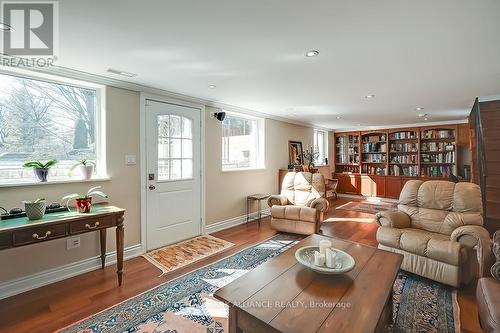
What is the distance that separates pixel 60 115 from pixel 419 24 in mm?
3509

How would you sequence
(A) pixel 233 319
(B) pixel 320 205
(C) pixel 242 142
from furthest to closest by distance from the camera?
1. (C) pixel 242 142
2. (B) pixel 320 205
3. (A) pixel 233 319

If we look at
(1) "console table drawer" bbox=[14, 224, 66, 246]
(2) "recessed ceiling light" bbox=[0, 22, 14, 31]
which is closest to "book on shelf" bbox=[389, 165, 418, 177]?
(1) "console table drawer" bbox=[14, 224, 66, 246]

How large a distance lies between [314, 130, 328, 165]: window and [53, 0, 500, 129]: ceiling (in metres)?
3.96

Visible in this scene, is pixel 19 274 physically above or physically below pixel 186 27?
below

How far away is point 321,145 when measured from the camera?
25.5 feet

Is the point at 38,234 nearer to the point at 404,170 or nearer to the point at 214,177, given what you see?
the point at 214,177

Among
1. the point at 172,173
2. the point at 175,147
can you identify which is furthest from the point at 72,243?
the point at 175,147

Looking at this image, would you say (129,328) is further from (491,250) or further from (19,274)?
(491,250)

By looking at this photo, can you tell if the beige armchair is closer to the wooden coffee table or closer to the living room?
the living room

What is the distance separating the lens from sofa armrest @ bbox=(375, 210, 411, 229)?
290 centimetres

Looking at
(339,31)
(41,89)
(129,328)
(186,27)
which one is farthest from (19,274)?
(339,31)

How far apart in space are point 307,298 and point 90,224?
2066 mm

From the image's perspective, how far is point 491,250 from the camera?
1766mm

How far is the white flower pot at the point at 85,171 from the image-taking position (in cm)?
267
